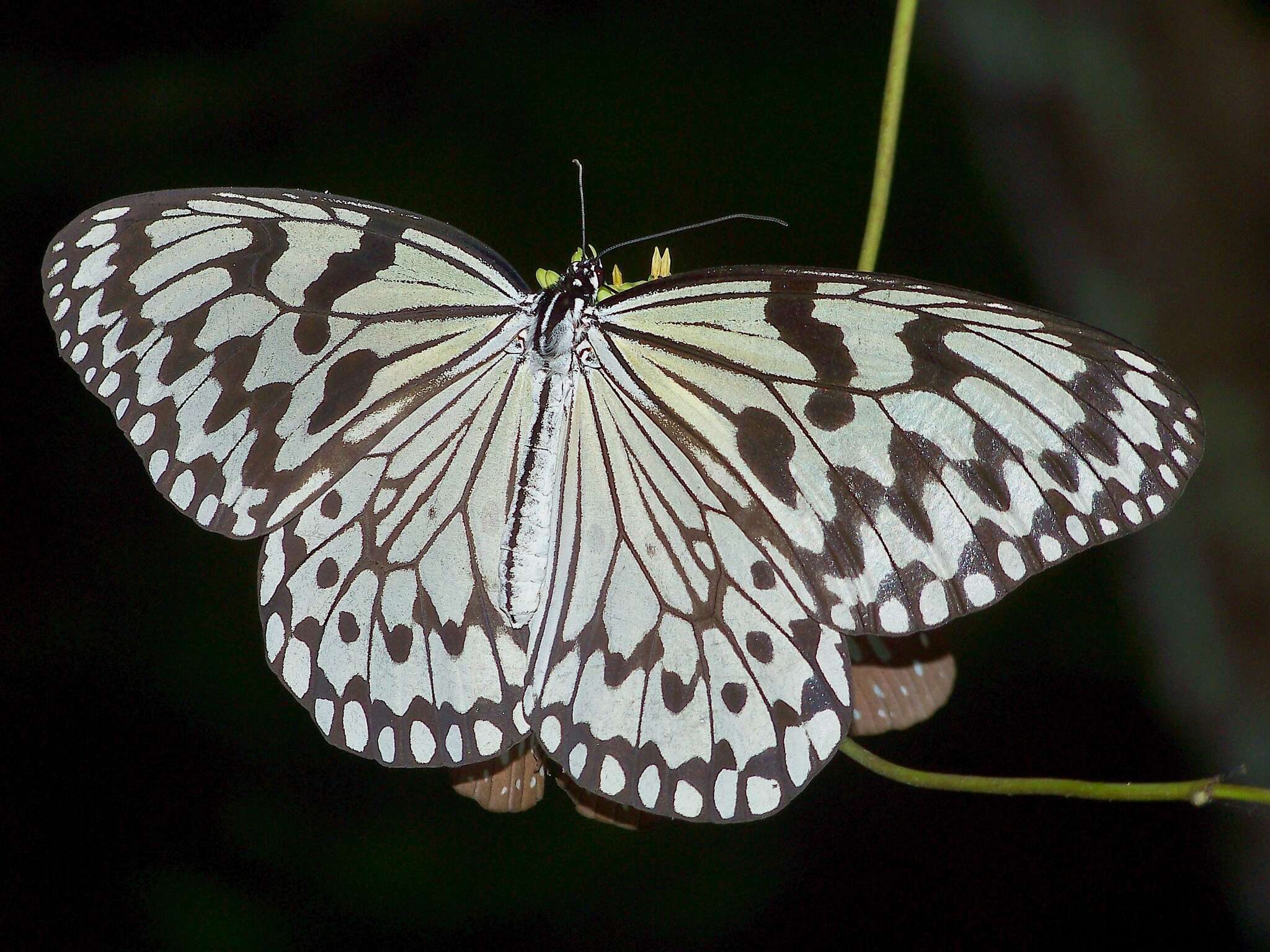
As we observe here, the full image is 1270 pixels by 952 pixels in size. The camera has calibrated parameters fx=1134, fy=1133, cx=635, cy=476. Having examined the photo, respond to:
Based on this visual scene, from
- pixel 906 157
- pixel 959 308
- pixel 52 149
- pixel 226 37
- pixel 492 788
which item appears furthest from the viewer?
pixel 906 157

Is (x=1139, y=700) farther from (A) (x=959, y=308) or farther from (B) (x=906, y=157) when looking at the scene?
(A) (x=959, y=308)

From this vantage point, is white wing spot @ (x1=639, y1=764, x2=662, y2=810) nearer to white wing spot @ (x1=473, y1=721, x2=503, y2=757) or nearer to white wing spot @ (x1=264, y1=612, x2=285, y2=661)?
white wing spot @ (x1=473, y1=721, x2=503, y2=757)

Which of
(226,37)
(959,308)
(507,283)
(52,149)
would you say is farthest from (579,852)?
(226,37)

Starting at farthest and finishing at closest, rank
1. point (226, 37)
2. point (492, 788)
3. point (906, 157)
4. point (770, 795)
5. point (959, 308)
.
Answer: point (906, 157) < point (226, 37) < point (492, 788) < point (770, 795) < point (959, 308)

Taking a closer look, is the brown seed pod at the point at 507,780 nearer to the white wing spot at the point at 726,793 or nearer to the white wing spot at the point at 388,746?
the white wing spot at the point at 388,746

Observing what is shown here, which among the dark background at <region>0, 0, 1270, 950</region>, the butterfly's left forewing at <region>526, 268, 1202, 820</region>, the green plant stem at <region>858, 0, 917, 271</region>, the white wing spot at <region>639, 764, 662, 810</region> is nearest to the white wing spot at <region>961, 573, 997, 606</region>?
the butterfly's left forewing at <region>526, 268, 1202, 820</region>
